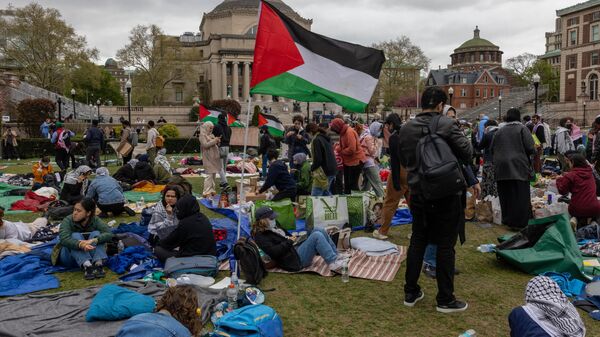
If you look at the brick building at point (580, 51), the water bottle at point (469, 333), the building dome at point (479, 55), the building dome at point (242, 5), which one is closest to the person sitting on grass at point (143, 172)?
the water bottle at point (469, 333)

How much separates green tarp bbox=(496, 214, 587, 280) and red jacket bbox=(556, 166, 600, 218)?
4.96ft

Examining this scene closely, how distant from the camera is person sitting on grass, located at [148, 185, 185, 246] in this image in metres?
6.95

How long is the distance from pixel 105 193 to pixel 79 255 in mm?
3287

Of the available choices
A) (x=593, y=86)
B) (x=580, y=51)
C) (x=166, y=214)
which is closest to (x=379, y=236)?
(x=166, y=214)

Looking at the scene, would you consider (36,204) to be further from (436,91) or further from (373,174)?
(436,91)

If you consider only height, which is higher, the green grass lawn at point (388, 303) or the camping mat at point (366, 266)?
the camping mat at point (366, 266)

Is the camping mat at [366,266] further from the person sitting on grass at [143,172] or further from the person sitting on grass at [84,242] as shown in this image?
the person sitting on grass at [143,172]

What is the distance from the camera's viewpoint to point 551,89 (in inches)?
3041

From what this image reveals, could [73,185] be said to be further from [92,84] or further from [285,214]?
[92,84]

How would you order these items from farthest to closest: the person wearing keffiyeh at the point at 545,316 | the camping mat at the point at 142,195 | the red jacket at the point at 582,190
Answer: the camping mat at the point at 142,195 < the red jacket at the point at 582,190 < the person wearing keffiyeh at the point at 545,316

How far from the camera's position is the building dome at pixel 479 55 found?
109188 millimetres

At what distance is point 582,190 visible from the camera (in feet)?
23.8

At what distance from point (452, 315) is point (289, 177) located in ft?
17.0

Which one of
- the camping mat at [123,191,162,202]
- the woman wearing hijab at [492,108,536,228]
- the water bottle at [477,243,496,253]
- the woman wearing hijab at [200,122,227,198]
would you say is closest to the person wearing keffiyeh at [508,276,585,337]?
the water bottle at [477,243,496,253]
